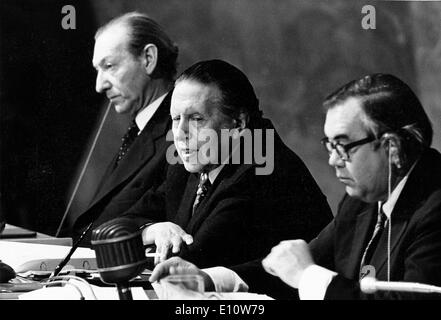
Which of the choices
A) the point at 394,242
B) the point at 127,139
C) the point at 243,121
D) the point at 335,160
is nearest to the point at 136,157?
the point at 127,139

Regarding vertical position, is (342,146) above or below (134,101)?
below

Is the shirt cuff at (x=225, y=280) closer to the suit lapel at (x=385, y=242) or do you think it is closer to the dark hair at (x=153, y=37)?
the suit lapel at (x=385, y=242)

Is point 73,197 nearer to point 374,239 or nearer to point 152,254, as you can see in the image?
point 152,254

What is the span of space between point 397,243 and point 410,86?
0.45 m

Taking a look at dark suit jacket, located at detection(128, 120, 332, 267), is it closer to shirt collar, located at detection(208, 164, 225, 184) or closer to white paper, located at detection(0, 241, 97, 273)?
shirt collar, located at detection(208, 164, 225, 184)

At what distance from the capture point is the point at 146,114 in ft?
9.80

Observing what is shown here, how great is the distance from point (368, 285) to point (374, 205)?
0.81 ft

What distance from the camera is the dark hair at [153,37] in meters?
2.88

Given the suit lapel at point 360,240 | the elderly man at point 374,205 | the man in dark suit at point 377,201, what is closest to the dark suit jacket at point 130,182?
the elderly man at point 374,205

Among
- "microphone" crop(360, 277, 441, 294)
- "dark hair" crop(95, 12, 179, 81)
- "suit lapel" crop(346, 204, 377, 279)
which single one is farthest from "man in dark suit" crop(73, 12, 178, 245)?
→ "microphone" crop(360, 277, 441, 294)

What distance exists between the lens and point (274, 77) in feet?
9.25

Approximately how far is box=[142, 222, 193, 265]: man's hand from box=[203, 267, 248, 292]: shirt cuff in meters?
0.15
